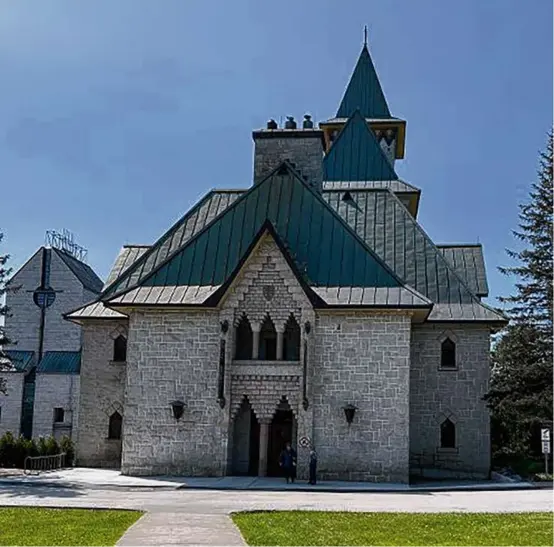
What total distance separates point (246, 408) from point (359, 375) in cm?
385

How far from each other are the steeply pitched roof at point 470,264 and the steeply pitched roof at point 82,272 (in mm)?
21157

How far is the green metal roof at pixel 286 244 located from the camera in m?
26.5

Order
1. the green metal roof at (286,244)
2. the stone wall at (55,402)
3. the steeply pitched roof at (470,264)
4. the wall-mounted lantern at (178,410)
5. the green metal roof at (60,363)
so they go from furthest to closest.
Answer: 1. the green metal roof at (60,363)
2. the stone wall at (55,402)
3. the steeply pitched roof at (470,264)
4. the green metal roof at (286,244)
5. the wall-mounted lantern at (178,410)

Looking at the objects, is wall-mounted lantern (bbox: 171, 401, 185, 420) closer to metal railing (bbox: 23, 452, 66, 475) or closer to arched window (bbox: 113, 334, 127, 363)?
arched window (bbox: 113, 334, 127, 363)

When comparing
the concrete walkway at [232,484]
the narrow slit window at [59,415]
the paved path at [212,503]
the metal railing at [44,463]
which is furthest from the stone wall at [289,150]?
the narrow slit window at [59,415]

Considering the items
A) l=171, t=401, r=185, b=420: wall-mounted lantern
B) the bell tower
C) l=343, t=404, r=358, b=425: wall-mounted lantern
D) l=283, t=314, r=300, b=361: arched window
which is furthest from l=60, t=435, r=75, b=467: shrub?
the bell tower

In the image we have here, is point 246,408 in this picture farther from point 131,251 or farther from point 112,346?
point 131,251

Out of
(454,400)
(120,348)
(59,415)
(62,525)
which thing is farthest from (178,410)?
(59,415)

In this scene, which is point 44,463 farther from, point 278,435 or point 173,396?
point 278,435

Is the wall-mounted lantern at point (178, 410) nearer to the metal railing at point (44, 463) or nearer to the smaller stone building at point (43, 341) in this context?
the metal railing at point (44, 463)

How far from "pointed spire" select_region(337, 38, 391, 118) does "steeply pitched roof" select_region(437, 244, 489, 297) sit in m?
15.5

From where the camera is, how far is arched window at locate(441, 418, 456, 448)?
2773cm

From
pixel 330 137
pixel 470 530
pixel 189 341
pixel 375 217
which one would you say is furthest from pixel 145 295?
pixel 330 137

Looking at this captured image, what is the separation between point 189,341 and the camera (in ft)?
85.6
